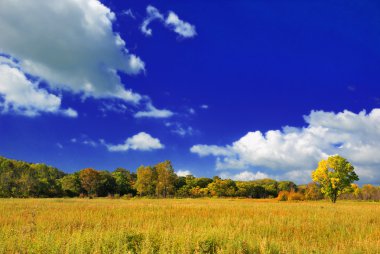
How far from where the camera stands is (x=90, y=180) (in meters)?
99.8

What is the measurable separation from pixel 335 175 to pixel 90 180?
67070mm

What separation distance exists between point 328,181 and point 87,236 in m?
63.1

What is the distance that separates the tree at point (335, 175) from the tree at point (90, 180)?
6214 cm

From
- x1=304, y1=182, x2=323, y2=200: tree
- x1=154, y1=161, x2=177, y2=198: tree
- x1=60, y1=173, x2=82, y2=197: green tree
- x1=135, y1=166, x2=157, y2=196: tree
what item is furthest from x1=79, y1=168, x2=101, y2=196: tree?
x1=304, y1=182, x2=323, y2=200: tree

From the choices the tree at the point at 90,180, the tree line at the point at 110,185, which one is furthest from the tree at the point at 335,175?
the tree at the point at 90,180

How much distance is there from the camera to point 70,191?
317ft

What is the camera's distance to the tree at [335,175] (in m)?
64.2

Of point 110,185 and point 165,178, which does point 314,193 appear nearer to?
point 165,178

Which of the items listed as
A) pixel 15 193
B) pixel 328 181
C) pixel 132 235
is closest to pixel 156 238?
pixel 132 235

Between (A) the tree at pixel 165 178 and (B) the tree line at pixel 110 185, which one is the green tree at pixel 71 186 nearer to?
(B) the tree line at pixel 110 185

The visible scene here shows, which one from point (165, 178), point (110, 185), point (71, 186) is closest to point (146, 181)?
point (165, 178)

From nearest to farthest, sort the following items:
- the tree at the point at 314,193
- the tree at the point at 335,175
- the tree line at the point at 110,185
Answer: the tree at the point at 335,175 → the tree line at the point at 110,185 → the tree at the point at 314,193

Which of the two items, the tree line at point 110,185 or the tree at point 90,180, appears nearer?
the tree line at point 110,185

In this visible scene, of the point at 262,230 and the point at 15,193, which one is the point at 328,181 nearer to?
the point at 262,230
